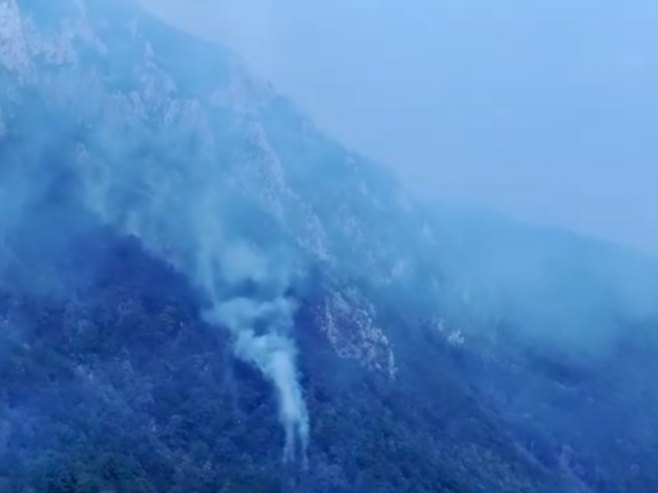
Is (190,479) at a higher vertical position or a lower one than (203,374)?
lower

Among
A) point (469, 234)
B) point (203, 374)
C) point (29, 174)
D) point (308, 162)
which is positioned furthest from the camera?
point (469, 234)

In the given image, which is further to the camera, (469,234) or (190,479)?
(469,234)

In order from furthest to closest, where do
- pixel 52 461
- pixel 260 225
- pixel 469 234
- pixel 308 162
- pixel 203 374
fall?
pixel 469 234, pixel 308 162, pixel 260 225, pixel 203 374, pixel 52 461

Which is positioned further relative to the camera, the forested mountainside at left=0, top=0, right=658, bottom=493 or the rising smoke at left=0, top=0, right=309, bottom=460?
the rising smoke at left=0, top=0, right=309, bottom=460

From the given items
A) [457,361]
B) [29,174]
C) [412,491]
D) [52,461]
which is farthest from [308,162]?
[52,461]

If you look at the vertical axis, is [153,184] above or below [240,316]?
above

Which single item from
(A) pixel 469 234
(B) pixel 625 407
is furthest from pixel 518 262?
(B) pixel 625 407

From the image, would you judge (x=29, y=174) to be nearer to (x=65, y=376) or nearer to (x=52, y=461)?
(x=65, y=376)

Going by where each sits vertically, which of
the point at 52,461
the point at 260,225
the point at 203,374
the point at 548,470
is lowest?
the point at 52,461
